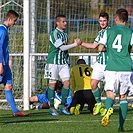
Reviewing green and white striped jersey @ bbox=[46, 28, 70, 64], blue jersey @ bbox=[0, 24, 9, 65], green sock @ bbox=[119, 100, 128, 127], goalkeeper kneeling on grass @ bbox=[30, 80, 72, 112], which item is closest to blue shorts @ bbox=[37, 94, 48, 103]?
goalkeeper kneeling on grass @ bbox=[30, 80, 72, 112]

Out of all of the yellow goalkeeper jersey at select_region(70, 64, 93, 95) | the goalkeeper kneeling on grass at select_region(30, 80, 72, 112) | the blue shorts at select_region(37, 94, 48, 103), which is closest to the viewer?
the yellow goalkeeper jersey at select_region(70, 64, 93, 95)

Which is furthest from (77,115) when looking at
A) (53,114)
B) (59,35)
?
(59,35)

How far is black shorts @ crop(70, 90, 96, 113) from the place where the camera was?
1419cm

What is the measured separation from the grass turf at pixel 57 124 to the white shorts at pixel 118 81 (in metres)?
0.65

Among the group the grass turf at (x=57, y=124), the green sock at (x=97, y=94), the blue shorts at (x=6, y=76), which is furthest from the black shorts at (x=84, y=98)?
the blue shorts at (x=6, y=76)

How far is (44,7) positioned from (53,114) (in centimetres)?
351

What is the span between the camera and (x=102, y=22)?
1367 centimetres

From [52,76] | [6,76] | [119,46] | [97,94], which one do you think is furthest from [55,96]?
[119,46]

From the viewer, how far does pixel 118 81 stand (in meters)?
10.5

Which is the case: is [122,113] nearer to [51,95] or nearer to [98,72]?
[98,72]

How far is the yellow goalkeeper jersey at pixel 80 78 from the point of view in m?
14.4

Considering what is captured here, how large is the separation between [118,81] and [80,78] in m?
3.88

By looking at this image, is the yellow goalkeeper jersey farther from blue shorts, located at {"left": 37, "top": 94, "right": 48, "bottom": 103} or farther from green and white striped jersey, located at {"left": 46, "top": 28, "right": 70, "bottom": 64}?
blue shorts, located at {"left": 37, "top": 94, "right": 48, "bottom": 103}

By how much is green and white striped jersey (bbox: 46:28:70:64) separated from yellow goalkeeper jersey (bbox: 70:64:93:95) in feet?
1.94
